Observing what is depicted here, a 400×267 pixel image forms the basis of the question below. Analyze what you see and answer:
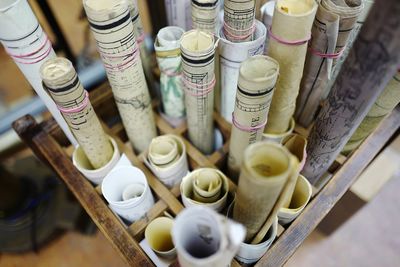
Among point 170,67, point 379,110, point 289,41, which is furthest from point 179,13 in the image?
point 379,110

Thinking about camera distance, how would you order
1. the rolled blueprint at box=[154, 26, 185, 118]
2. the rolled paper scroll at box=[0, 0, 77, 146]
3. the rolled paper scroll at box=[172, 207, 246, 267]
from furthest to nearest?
the rolled blueprint at box=[154, 26, 185, 118] → the rolled paper scroll at box=[0, 0, 77, 146] → the rolled paper scroll at box=[172, 207, 246, 267]

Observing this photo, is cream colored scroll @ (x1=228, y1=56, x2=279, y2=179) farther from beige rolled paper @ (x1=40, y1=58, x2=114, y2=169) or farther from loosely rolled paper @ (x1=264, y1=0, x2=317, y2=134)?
beige rolled paper @ (x1=40, y1=58, x2=114, y2=169)

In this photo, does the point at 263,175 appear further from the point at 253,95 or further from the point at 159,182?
the point at 159,182

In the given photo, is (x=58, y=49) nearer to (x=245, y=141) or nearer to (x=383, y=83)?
(x=245, y=141)

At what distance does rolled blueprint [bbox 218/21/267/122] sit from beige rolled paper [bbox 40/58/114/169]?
0.62ft

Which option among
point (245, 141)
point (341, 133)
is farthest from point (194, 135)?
point (341, 133)

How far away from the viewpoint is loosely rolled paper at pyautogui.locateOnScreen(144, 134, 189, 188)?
48 cm

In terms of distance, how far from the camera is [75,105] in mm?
405

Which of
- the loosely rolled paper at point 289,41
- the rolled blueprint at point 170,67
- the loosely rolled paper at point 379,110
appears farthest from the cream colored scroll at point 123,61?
the loosely rolled paper at point 379,110

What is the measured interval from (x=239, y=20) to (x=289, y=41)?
0.25ft

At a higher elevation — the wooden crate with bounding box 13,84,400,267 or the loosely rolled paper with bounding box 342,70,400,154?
the loosely rolled paper with bounding box 342,70,400,154

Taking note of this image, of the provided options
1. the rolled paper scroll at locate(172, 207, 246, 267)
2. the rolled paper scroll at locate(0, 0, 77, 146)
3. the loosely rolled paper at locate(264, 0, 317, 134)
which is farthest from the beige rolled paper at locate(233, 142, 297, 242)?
the rolled paper scroll at locate(0, 0, 77, 146)

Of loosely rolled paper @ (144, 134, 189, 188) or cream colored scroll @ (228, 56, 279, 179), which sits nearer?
cream colored scroll @ (228, 56, 279, 179)

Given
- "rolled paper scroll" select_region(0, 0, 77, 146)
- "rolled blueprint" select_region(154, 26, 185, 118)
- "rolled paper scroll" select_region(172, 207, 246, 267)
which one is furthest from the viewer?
"rolled blueprint" select_region(154, 26, 185, 118)
